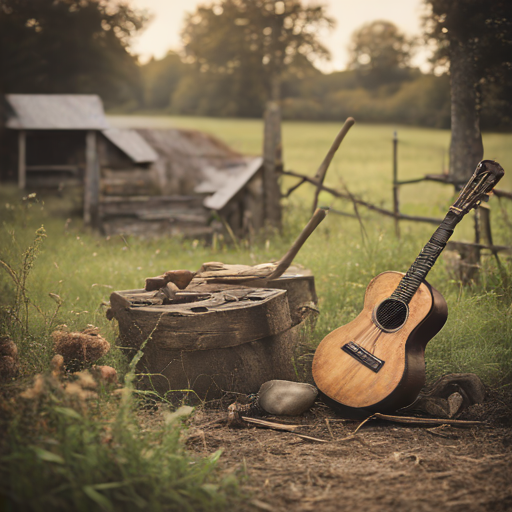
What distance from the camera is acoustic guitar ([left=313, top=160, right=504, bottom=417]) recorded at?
3.11m

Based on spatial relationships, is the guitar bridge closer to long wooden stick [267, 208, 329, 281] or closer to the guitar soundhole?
the guitar soundhole

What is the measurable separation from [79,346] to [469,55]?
4.64 m

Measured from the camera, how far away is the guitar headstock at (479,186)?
335 centimetres

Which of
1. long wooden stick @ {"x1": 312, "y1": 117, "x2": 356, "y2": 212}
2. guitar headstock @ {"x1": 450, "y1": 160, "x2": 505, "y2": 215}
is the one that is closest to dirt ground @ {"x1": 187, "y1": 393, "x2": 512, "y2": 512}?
guitar headstock @ {"x1": 450, "y1": 160, "x2": 505, "y2": 215}

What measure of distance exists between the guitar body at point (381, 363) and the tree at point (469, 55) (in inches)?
105

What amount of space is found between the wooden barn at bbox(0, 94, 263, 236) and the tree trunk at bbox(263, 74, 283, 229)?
256mm

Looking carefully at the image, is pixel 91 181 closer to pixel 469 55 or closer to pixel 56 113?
pixel 56 113

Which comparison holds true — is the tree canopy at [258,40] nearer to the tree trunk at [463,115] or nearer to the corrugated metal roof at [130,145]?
the corrugated metal roof at [130,145]

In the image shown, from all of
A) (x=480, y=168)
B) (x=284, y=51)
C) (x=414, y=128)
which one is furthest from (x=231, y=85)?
(x=480, y=168)

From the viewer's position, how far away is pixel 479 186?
11.0 feet

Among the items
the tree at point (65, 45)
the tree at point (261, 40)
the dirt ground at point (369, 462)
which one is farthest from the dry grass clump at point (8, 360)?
the tree at point (261, 40)

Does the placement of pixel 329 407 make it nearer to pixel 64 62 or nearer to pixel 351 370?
pixel 351 370

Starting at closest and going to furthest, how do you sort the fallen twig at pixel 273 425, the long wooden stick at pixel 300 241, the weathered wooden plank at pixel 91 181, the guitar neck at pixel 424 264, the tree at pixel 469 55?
the fallen twig at pixel 273 425 < the guitar neck at pixel 424 264 < the long wooden stick at pixel 300 241 < the tree at pixel 469 55 < the weathered wooden plank at pixel 91 181

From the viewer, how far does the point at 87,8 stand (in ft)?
63.0
